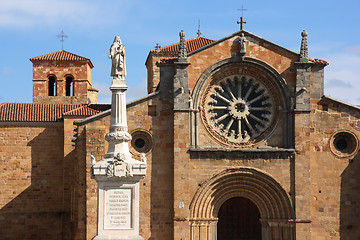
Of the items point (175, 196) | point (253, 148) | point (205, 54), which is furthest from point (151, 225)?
point (205, 54)

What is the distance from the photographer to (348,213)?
3459cm

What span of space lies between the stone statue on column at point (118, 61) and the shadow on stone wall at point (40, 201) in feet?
63.4

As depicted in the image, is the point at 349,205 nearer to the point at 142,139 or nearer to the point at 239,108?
the point at 239,108

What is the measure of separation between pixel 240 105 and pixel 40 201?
44.5ft

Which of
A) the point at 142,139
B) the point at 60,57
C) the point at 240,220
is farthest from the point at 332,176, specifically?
the point at 60,57

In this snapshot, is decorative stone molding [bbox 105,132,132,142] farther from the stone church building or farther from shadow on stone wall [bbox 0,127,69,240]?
shadow on stone wall [bbox 0,127,69,240]

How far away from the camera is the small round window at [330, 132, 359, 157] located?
34.9 meters

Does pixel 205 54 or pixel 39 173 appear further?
pixel 39 173

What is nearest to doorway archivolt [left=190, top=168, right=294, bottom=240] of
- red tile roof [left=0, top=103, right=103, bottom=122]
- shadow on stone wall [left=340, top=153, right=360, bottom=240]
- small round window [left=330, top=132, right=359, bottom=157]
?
shadow on stone wall [left=340, top=153, right=360, bottom=240]

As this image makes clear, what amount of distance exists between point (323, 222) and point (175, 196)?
267 inches

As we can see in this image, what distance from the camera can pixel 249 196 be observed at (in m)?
35.0

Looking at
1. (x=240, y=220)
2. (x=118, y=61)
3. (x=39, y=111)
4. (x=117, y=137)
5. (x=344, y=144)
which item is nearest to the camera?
(x=117, y=137)

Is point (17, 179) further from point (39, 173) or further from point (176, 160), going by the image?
point (176, 160)

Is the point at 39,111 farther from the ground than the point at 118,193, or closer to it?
farther from the ground
